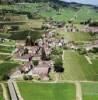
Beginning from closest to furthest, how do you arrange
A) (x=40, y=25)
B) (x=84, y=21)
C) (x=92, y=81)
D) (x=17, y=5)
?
(x=92, y=81) → (x=40, y=25) → (x=84, y=21) → (x=17, y=5)

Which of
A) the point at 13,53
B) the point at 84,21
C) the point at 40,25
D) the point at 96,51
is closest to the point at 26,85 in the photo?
the point at 13,53

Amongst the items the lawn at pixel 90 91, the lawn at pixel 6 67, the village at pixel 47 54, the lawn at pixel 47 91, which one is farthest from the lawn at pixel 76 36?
the lawn at pixel 47 91

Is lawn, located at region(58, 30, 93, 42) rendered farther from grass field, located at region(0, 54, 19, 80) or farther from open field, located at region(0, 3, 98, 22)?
grass field, located at region(0, 54, 19, 80)

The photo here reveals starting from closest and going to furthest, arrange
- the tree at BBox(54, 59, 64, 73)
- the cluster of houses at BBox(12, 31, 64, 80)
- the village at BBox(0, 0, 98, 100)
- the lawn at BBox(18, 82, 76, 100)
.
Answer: the lawn at BBox(18, 82, 76, 100)
the village at BBox(0, 0, 98, 100)
the cluster of houses at BBox(12, 31, 64, 80)
the tree at BBox(54, 59, 64, 73)

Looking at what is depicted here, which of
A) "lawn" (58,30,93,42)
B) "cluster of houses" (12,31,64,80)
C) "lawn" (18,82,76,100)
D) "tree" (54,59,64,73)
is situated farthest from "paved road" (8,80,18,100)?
"lawn" (58,30,93,42)

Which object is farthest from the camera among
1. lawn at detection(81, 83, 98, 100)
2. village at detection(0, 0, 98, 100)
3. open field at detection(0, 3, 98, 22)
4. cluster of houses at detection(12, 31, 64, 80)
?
open field at detection(0, 3, 98, 22)

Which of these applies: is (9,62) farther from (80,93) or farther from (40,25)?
(40,25)

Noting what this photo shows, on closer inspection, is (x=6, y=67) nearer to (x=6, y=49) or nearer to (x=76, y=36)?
(x=6, y=49)
